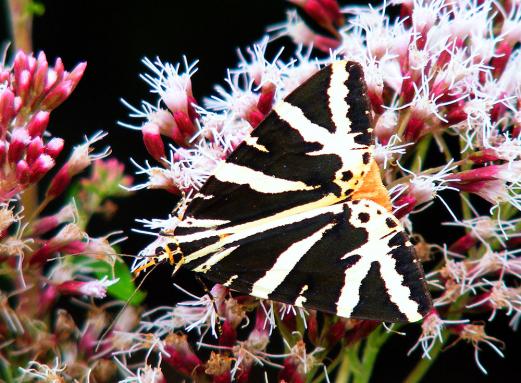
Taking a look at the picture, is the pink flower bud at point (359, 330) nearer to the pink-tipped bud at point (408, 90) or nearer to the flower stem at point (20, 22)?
the pink-tipped bud at point (408, 90)

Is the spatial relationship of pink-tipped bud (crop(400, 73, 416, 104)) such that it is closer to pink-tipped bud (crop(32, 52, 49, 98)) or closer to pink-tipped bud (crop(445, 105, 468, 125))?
pink-tipped bud (crop(445, 105, 468, 125))

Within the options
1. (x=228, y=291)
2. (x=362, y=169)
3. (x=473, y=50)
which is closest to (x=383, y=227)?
(x=362, y=169)

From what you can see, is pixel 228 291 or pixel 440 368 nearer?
pixel 228 291

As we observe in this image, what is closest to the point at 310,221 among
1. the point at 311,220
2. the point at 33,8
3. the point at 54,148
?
the point at 311,220

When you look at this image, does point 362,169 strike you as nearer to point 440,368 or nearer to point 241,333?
point 241,333

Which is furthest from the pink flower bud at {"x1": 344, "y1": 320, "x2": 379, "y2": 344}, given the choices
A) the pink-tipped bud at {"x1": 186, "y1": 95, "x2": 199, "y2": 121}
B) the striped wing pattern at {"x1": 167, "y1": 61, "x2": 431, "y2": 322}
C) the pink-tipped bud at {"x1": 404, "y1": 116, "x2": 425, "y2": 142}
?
the pink-tipped bud at {"x1": 186, "y1": 95, "x2": 199, "y2": 121}

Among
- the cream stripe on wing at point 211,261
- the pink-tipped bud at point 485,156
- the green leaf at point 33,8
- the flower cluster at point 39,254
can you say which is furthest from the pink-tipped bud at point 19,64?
the pink-tipped bud at point 485,156
